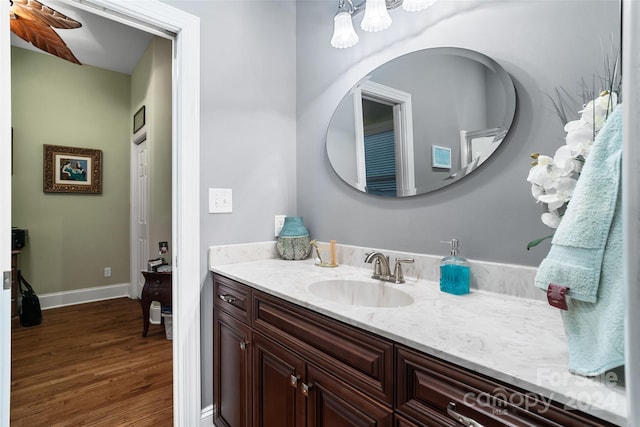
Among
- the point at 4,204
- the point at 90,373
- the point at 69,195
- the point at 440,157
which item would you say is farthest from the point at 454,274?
the point at 69,195

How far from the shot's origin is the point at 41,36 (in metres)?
2.88

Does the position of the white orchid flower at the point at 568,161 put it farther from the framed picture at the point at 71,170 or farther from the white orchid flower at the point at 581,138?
the framed picture at the point at 71,170

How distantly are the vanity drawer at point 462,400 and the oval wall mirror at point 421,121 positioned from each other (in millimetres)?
764

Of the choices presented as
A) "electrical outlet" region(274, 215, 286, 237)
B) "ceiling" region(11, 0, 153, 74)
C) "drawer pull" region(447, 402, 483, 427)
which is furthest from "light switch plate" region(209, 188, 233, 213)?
"ceiling" region(11, 0, 153, 74)

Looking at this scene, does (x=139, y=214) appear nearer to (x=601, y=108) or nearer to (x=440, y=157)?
(x=440, y=157)

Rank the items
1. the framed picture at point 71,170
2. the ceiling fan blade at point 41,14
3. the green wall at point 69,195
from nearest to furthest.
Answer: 1. the ceiling fan blade at point 41,14
2. the green wall at point 69,195
3. the framed picture at point 71,170

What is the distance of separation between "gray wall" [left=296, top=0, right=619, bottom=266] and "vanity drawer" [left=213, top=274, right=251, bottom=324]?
601 millimetres

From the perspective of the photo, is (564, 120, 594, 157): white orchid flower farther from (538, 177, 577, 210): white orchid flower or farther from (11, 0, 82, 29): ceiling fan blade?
(11, 0, 82, 29): ceiling fan blade

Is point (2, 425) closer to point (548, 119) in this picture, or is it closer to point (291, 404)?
point (291, 404)

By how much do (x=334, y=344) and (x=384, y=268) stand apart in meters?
0.51

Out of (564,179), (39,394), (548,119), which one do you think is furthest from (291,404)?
(39,394)

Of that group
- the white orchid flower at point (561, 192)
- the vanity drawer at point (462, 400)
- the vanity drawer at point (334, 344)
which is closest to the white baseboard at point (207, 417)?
the vanity drawer at point (334, 344)

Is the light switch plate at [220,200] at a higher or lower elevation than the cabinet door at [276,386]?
higher

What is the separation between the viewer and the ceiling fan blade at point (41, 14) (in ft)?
7.80
